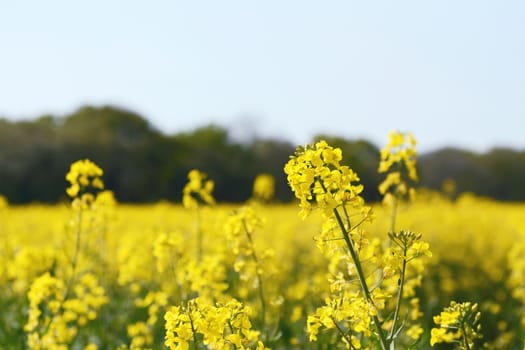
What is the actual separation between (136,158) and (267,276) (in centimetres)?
1921

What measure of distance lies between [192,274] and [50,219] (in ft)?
33.6

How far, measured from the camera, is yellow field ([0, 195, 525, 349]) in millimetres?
4398

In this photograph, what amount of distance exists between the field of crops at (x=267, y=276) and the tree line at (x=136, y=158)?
8.29 meters

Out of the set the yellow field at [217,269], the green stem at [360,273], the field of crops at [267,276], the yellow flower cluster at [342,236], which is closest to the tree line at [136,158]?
the yellow field at [217,269]

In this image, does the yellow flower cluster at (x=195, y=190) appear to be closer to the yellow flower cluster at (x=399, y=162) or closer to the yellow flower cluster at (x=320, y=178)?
the yellow flower cluster at (x=399, y=162)

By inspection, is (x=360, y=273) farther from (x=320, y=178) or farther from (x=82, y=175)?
(x=82, y=175)

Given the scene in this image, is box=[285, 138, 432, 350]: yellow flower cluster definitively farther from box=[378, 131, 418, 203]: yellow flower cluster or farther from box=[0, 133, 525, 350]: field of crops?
box=[378, 131, 418, 203]: yellow flower cluster

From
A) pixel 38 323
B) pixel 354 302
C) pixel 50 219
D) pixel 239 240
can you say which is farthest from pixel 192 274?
pixel 50 219

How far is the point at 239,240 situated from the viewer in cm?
385

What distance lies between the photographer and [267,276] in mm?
4500

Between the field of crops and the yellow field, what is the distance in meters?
0.02

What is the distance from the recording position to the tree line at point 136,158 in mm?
20781

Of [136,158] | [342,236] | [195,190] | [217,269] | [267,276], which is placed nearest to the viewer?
[342,236]

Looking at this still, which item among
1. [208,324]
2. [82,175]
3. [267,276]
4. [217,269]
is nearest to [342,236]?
[208,324]
